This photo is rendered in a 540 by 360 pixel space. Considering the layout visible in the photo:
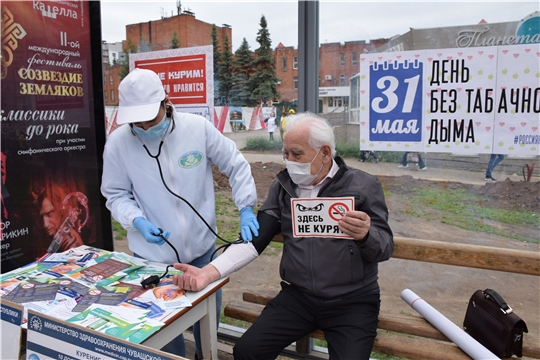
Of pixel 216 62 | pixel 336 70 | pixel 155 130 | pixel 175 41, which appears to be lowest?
pixel 155 130

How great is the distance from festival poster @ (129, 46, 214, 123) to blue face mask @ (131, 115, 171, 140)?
3.54 feet

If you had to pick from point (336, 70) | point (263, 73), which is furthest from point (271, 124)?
point (336, 70)

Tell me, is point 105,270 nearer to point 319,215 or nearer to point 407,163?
point 319,215

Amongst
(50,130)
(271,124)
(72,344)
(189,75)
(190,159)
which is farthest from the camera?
(189,75)

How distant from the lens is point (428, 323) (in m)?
2.21

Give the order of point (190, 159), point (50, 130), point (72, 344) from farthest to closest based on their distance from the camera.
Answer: point (50, 130), point (190, 159), point (72, 344)

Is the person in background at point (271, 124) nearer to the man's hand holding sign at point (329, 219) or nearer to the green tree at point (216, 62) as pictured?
the green tree at point (216, 62)

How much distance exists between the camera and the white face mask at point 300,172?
2059mm

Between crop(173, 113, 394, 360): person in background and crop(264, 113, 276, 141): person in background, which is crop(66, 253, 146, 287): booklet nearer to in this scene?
crop(173, 113, 394, 360): person in background

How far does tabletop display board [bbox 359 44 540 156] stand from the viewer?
7.27 ft

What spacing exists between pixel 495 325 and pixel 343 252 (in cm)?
75

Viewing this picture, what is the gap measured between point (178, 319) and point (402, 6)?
86.1 inches

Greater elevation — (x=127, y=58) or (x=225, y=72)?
(x=127, y=58)

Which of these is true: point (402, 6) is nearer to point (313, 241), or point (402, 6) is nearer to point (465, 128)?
point (465, 128)
